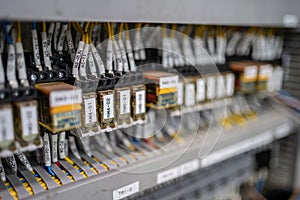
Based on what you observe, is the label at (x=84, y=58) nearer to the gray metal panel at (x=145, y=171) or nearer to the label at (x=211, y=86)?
the gray metal panel at (x=145, y=171)

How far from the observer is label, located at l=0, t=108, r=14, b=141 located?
0.73 metres

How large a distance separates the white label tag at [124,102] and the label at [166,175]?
1.02ft

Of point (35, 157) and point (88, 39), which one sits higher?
point (88, 39)

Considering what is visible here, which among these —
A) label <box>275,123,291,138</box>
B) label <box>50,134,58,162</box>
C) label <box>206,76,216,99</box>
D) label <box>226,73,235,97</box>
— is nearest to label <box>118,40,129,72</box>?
label <box>50,134,58,162</box>

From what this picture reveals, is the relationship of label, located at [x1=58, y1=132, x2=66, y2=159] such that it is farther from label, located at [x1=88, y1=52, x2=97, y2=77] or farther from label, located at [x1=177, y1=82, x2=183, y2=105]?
label, located at [x1=177, y1=82, x2=183, y2=105]

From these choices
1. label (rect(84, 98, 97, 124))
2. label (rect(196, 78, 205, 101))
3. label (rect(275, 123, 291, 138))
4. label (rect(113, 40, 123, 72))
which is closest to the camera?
label (rect(84, 98, 97, 124))

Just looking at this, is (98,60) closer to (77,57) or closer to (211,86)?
(77,57)

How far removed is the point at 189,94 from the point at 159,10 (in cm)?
43

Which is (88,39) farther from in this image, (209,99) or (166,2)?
(209,99)

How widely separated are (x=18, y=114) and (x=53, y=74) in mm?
185

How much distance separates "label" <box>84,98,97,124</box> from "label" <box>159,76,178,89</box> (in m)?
0.27

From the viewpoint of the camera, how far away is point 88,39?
0.93 metres

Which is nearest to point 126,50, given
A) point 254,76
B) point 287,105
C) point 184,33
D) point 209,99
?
point 184,33

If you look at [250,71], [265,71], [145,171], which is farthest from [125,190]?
[265,71]
